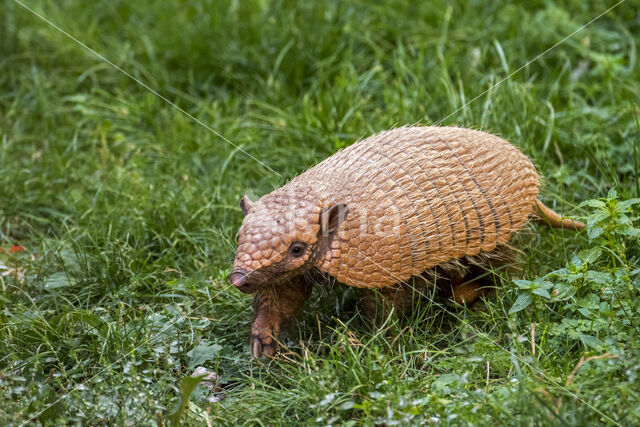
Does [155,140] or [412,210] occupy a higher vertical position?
[412,210]

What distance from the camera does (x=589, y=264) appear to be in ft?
14.8

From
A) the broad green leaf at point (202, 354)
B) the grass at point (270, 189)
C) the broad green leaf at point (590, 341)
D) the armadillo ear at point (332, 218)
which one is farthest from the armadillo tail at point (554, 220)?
the broad green leaf at point (202, 354)

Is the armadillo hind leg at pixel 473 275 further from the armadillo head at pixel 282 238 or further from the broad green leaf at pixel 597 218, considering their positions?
the armadillo head at pixel 282 238

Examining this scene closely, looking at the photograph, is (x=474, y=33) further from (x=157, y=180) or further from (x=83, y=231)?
(x=83, y=231)

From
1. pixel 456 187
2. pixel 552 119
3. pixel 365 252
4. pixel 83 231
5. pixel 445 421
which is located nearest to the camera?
pixel 445 421

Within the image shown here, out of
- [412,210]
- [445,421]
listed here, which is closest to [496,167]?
[412,210]

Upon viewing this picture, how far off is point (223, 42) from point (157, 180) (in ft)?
6.41

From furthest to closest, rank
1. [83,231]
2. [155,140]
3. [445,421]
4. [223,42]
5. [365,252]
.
Result: [223,42] < [155,140] < [83,231] < [365,252] < [445,421]

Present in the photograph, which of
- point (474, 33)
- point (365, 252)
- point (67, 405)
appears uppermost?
point (474, 33)

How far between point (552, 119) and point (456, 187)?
2013 millimetres

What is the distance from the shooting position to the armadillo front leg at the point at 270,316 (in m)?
4.39

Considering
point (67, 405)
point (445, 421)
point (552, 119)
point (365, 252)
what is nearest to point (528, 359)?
point (445, 421)

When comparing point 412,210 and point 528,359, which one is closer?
point 528,359

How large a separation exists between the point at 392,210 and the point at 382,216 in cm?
7
